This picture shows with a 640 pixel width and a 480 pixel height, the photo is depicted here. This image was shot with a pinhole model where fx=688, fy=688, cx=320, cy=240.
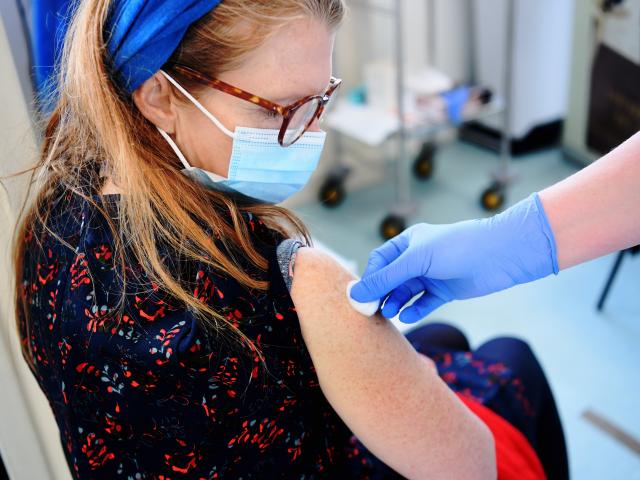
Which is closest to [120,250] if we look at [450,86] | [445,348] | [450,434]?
[450,434]

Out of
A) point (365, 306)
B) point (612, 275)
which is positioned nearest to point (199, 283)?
point (365, 306)

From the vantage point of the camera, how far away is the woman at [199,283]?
85 cm

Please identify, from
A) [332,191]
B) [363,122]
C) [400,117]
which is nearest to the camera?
[400,117]

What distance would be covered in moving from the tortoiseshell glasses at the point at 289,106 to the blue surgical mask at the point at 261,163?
0.02m

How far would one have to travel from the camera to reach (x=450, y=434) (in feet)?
3.14

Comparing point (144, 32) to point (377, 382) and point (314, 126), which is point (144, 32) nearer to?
point (314, 126)

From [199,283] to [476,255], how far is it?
1.36 feet

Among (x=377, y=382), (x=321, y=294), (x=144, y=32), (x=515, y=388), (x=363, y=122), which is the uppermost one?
(x=144, y=32)

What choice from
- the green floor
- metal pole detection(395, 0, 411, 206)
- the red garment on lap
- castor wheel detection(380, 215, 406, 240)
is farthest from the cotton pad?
castor wheel detection(380, 215, 406, 240)

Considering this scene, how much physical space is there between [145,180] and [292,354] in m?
0.30

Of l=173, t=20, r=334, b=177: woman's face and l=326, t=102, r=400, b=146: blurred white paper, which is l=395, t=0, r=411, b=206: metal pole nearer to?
l=326, t=102, r=400, b=146: blurred white paper

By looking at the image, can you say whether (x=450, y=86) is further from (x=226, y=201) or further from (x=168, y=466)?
(x=168, y=466)

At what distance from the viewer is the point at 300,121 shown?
1.00m

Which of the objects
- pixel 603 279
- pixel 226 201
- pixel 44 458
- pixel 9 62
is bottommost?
pixel 603 279
